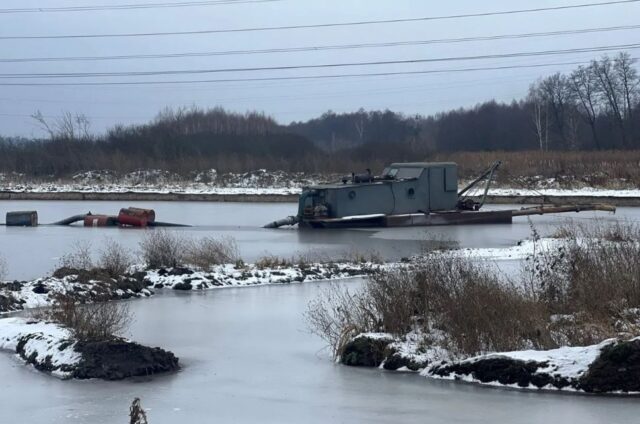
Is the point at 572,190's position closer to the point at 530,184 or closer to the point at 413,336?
the point at 530,184

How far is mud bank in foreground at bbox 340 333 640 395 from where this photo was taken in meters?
10.9

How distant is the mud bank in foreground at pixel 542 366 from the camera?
10.9 m

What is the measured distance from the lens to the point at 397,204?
1539 inches

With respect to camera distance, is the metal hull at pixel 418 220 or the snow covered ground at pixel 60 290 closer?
the snow covered ground at pixel 60 290

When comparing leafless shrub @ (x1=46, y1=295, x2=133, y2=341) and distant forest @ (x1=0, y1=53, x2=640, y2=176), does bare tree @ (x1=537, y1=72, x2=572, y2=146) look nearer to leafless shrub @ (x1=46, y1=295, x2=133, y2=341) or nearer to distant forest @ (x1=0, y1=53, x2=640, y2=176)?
distant forest @ (x1=0, y1=53, x2=640, y2=176)

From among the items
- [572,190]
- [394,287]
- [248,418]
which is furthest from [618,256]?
[572,190]

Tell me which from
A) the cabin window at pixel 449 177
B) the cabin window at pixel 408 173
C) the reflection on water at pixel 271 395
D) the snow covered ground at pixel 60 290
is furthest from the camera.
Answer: the cabin window at pixel 449 177

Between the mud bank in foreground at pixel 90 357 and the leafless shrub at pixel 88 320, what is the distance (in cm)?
14

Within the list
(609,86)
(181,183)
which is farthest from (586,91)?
(181,183)

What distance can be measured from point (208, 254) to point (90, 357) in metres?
10.9

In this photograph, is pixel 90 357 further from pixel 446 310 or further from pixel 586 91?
pixel 586 91

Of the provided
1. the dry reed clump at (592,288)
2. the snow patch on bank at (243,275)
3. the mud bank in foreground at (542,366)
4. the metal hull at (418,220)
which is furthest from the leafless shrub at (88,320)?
the metal hull at (418,220)

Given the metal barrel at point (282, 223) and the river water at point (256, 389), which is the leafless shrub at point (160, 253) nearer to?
the river water at point (256, 389)

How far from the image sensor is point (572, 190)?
178ft
